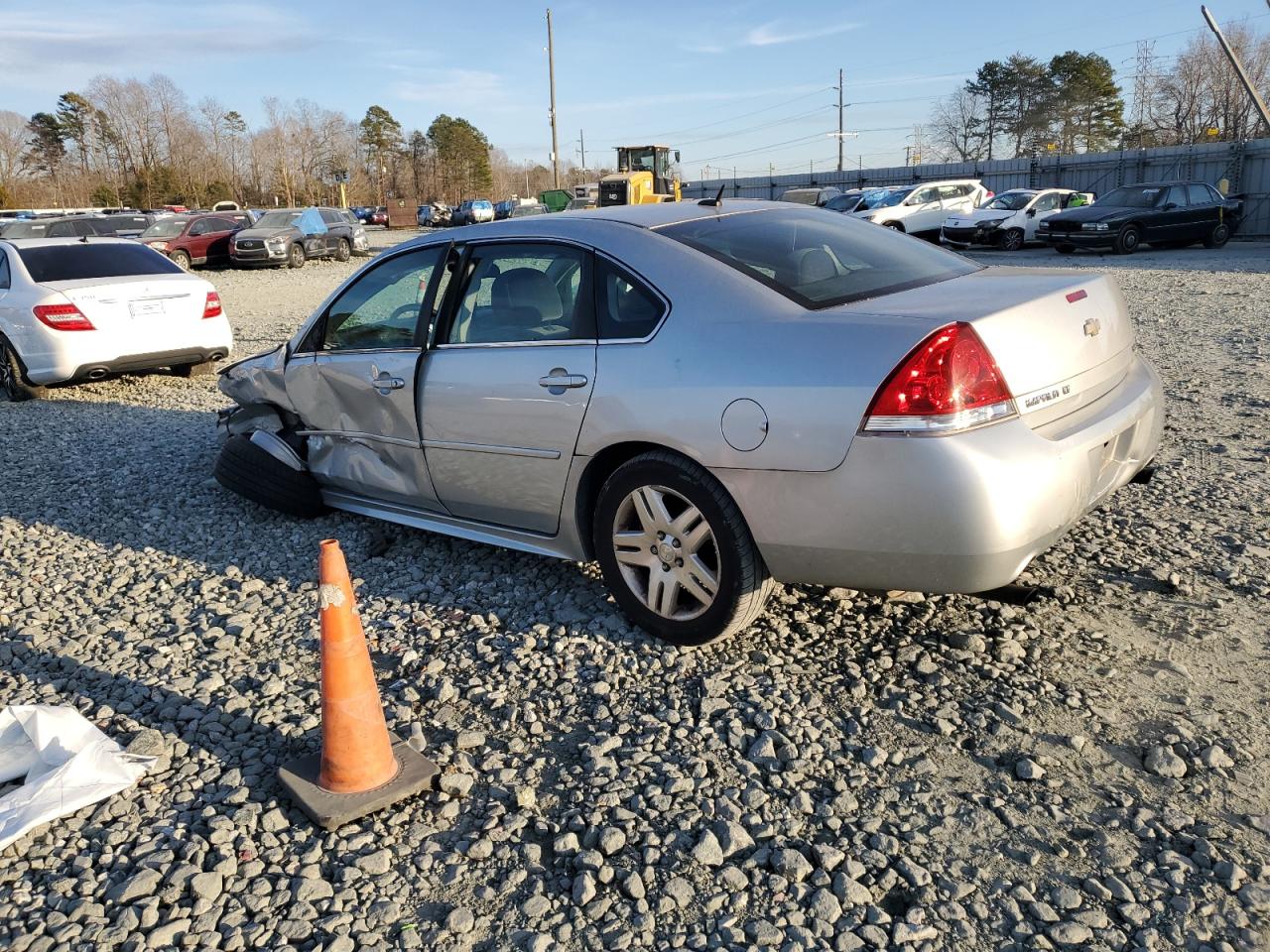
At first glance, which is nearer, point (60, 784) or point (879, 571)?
point (60, 784)

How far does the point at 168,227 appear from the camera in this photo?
94.4 feet

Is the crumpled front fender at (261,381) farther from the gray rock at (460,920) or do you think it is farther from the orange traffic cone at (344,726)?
the gray rock at (460,920)

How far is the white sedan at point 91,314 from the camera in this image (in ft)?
30.0

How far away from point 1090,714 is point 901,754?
64cm

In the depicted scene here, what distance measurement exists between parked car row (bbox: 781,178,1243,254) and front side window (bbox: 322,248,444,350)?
50.8 ft

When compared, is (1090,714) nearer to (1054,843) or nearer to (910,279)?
(1054,843)

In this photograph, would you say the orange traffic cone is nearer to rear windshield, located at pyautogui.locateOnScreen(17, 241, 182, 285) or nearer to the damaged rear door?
the damaged rear door

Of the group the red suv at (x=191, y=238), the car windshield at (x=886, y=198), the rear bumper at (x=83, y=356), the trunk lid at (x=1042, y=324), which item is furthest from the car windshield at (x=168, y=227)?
the trunk lid at (x=1042, y=324)

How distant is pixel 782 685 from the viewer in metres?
3.42

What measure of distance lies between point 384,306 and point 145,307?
19.4 ft

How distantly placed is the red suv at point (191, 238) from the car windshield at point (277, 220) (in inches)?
38.6

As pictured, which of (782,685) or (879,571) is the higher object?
(879,571)

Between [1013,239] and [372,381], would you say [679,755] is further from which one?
[1013,239]

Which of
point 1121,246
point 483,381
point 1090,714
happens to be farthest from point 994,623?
point 1121,246
